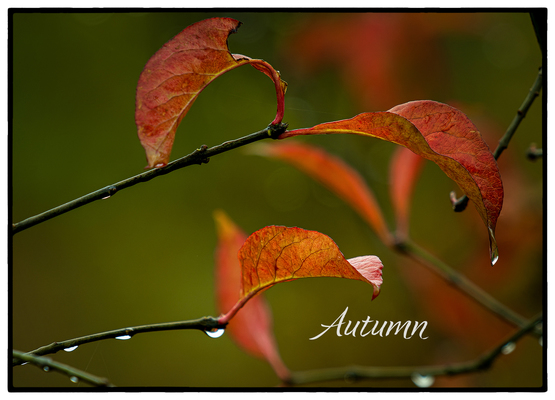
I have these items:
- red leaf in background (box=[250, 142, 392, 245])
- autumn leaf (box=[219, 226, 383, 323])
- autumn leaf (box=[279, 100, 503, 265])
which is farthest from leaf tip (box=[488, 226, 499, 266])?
red leaf in background (box=[250, 142, 392, 245])

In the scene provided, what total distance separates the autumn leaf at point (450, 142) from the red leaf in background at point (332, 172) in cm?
30

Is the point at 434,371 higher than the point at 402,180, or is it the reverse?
the point at 402,180

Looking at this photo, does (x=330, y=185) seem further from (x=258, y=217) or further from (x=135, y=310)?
(x=135, y=310)

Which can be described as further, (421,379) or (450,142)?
(421,379)

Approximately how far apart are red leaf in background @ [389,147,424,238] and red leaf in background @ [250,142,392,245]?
0.05 m

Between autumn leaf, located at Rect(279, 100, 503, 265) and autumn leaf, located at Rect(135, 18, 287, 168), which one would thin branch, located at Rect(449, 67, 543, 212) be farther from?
autumn leaf, located at Rect(135, 18, 287, 168)

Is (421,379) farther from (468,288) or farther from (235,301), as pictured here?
(235,301)

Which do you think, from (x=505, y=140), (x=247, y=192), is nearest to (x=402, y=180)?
(x=505, y=140)

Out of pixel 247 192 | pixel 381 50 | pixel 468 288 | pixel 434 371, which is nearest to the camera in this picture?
pixel 434 371

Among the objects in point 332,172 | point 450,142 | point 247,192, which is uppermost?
point 247,192

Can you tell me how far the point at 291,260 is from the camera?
1.54ft

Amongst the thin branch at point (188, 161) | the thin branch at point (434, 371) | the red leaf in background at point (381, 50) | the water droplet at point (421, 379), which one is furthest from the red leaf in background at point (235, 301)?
the red leaf in background at point (381, 50)

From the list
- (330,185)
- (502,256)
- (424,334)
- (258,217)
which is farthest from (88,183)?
(502,256)

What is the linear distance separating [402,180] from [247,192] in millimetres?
762
